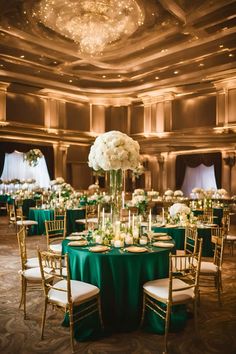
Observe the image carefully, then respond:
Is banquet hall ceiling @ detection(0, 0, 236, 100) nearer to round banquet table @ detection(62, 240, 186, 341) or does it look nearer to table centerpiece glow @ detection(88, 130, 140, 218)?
table centerpiece glow @ detection(88, 130, 140, 218)

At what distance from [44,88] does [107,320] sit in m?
14.1

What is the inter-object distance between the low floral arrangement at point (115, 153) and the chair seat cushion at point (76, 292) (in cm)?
136

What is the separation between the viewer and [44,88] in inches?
642

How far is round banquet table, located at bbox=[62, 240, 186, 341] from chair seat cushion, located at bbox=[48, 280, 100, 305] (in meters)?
0.17

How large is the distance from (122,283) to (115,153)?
4.80ft

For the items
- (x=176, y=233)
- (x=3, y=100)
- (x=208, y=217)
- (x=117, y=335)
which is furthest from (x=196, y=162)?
(x=117, y=335)

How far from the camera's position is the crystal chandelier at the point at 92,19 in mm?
9461

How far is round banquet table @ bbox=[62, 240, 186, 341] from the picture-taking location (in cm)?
372

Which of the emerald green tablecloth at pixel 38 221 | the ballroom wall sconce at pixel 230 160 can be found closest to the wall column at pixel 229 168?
the ballroom wall sconce at pixel 230 160

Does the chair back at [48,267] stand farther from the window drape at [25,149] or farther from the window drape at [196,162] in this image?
the window drape at [196,162]

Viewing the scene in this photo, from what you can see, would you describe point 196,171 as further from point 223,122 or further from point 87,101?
point 87,101

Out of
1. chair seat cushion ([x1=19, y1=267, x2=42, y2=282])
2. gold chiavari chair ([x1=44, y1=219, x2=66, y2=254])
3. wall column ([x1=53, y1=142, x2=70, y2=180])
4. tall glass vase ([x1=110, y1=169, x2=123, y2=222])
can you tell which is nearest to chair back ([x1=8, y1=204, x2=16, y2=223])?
gold chiavari chair ([x1=44, y1=219, x2=66, y2=254])

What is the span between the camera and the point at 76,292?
346 cm

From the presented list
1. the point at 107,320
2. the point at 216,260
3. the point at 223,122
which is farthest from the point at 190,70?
the point at 107,320
